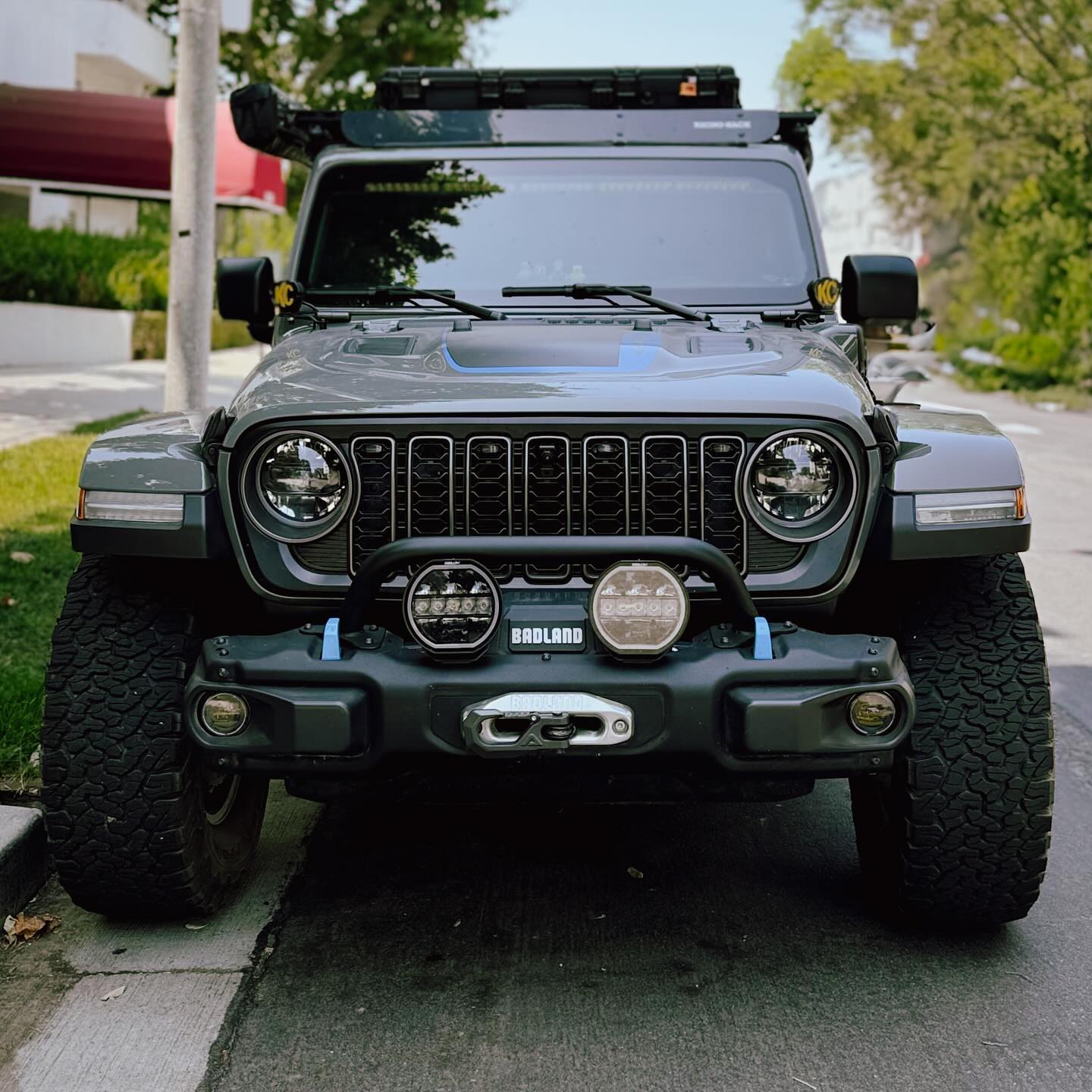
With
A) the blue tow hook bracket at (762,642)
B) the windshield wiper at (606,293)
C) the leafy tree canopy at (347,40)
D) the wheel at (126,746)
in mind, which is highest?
the leafy tree canopy at (347,40)

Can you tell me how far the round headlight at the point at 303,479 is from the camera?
11.5 ft

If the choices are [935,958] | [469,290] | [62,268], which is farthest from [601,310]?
[62,268]

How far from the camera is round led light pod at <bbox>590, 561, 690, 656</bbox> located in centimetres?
325

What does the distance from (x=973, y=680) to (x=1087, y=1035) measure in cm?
80

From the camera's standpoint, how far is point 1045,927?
155 inches

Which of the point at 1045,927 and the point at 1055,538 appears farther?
the point at 1055,538

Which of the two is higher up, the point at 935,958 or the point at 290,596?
the point at 290,596

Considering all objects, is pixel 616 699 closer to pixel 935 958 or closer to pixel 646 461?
pixel 646 461

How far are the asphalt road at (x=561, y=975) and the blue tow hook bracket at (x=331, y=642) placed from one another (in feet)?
2.61

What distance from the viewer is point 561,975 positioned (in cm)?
362

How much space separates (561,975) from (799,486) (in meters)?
1.26

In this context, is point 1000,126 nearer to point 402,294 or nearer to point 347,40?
point 347,40

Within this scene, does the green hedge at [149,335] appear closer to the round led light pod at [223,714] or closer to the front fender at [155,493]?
the front fender at [155,493]

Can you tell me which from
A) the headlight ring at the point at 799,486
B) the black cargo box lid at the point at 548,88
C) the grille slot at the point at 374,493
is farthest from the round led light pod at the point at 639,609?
the black cargo box lid at the point at 548,88
